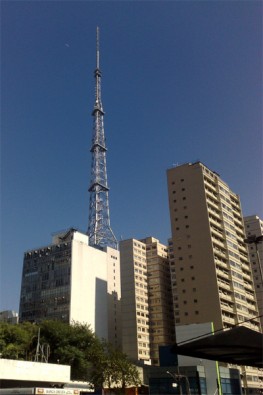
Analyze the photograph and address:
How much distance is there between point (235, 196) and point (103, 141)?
148ft

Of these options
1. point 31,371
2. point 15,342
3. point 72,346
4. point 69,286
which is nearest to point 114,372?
point 72,346

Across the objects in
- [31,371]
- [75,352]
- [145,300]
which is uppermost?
[145,300]

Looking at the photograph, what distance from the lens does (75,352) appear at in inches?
2628

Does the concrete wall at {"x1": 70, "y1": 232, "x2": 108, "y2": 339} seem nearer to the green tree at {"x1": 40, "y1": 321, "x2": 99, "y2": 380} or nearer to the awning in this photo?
the green tree at {"x1": 40, "y1": 321, "x2": 99, "y2": 380}

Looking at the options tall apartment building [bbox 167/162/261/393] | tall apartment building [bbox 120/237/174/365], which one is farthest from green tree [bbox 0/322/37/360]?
tall apartment building [bbox 120/237/174/365]

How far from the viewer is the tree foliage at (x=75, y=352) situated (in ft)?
215

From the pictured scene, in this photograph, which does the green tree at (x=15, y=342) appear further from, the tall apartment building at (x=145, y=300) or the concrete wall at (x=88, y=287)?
the tall apartment building at (x=145, y=300)

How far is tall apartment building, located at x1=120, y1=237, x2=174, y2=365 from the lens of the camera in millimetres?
105562

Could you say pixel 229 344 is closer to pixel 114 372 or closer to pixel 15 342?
pixel 15 342

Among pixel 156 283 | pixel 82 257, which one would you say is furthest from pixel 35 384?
pixel 156 283

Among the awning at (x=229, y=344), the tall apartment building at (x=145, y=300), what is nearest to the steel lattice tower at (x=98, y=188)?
the tall apartment building at (x=145, y=300)

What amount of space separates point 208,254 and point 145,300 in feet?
106

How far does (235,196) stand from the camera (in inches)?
4422

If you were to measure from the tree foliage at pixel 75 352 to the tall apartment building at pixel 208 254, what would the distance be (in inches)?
870
